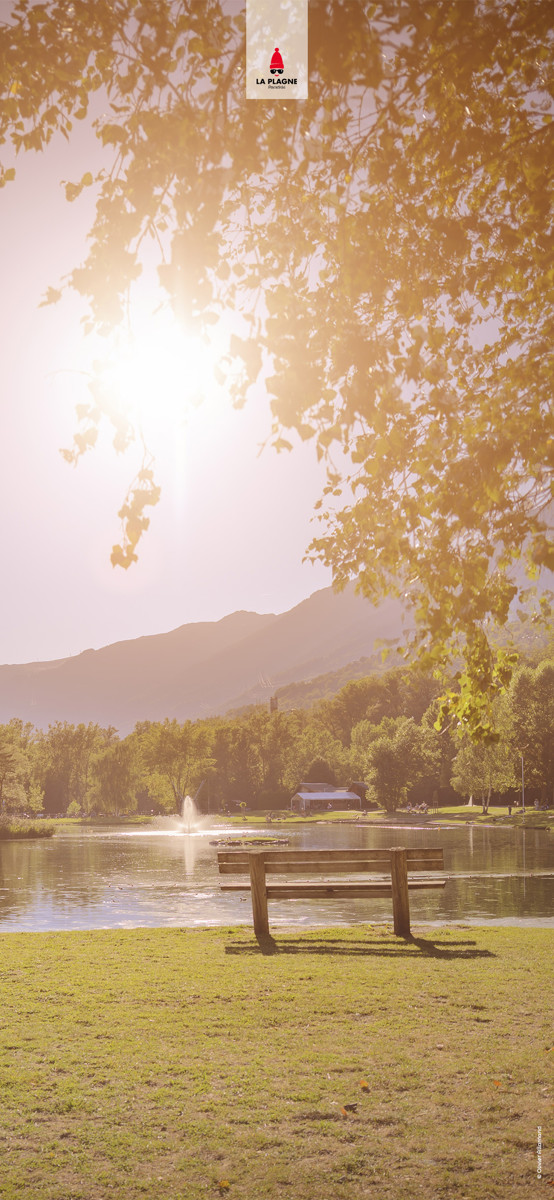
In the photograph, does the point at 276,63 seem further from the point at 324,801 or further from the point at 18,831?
the point at 324,801

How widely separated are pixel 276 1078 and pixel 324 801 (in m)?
144

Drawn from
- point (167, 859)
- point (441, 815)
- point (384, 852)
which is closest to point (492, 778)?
point (441, 815)

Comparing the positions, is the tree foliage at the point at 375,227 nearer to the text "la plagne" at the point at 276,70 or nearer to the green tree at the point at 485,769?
the text "la plagne" at the point at 276,70

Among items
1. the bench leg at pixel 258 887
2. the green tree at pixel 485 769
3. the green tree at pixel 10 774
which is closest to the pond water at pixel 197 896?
the bench leg at pixel 258 887

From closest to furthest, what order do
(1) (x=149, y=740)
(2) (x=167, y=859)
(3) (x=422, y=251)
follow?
(3) (x=422, y=251) → (2) (x=167, y=859) → (1) (x=149, y=740)

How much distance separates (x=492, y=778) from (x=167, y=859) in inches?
2230

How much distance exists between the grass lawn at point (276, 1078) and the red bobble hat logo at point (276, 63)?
782cm

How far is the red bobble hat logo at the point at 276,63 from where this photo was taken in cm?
700

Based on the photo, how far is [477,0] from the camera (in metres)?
6.80

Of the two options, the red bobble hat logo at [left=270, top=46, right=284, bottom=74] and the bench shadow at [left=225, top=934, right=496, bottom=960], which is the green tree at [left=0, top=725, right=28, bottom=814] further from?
the red bobble hat logo at [left=270, top=46, right=284, bottom=74]

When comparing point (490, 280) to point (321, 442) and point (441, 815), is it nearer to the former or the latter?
point (321, 442)

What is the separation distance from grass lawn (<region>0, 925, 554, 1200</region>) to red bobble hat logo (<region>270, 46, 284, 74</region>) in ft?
25.7

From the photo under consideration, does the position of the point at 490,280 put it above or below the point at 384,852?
above

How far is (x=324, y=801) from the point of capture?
487 feet
